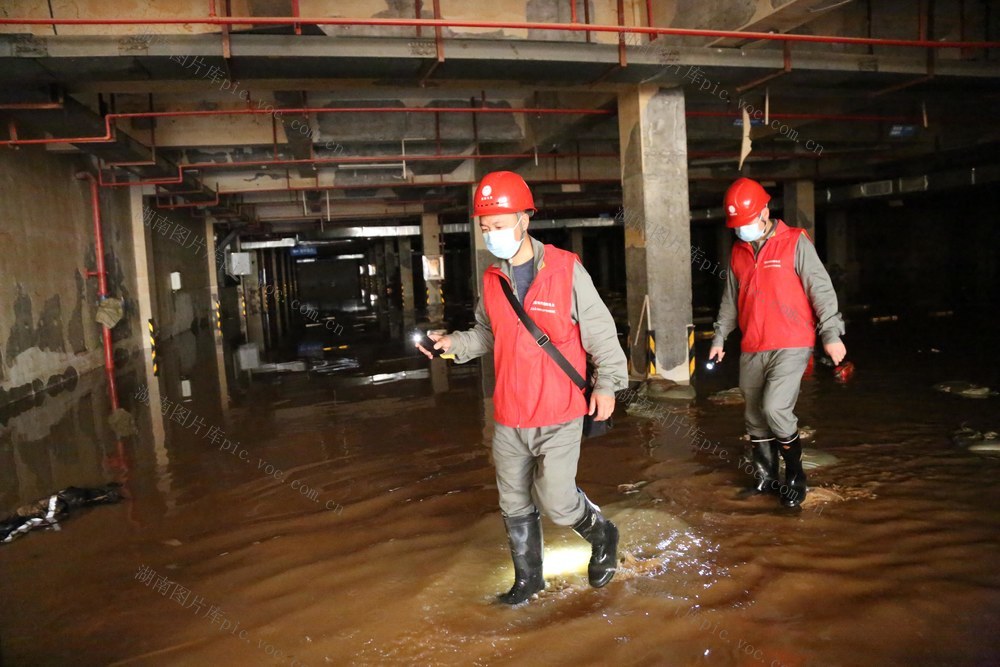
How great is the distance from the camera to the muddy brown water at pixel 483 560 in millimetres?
2752

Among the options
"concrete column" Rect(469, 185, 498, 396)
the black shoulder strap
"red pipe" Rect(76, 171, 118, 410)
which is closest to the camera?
the black shoulder strap

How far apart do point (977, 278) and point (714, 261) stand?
12.2 m

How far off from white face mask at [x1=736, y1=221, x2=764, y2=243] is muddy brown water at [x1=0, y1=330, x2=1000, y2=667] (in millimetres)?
1665

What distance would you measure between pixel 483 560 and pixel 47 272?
10.5 metres

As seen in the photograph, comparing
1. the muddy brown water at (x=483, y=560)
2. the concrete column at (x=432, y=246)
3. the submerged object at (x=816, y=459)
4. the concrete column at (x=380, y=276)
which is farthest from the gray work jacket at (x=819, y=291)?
the concrete column at (x=380, y=276)

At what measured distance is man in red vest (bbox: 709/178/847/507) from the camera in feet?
13.0

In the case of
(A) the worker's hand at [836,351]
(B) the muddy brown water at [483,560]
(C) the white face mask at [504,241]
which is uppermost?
(C) the white face mask at [504,241]

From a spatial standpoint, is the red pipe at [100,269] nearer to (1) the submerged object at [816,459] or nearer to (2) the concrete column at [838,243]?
(1) the submerged object at [816,459]

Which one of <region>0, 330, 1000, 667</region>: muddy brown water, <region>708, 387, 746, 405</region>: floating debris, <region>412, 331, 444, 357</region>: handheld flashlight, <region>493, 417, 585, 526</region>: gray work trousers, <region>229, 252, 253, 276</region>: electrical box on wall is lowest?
<region>0, 330, 1000, 667</region>: muddy brown water

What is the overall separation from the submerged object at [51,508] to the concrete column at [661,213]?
5936 millimetres

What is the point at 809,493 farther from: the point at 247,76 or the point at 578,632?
the point at 247,76

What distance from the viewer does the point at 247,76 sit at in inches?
261

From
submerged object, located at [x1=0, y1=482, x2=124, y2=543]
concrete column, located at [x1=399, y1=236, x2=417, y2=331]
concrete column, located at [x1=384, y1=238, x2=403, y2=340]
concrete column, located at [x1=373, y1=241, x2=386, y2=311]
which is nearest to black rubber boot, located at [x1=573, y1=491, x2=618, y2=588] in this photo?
submerged object, located at [x1=0, y1=482, x2=124, y2=543]

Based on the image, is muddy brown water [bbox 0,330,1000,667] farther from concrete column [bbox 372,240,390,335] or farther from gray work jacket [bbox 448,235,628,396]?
concrete column [bbox 372,240,390,335]
